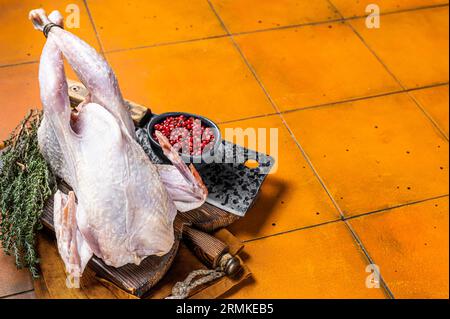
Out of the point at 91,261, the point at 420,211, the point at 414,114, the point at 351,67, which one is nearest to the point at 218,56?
the point at 351,67

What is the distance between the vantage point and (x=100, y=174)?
49.8 inches

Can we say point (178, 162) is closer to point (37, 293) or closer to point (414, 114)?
point (37, 293)

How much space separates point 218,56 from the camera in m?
2.35

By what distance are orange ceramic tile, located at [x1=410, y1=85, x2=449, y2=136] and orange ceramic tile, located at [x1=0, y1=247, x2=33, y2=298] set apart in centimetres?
161

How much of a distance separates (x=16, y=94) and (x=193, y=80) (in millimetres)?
690

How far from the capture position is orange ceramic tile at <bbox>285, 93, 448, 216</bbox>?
6.13 ft

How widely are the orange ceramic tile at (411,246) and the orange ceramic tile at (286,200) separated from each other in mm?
136

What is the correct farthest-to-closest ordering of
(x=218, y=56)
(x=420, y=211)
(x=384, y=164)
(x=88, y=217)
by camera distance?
1. (x=218, y=56)
2. (x=384, y=164)
3. (x=420, y=211)
4. (x=88, y=217)

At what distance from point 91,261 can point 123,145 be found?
327mm

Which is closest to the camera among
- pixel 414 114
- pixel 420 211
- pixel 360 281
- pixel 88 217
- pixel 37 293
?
pixel 88 217

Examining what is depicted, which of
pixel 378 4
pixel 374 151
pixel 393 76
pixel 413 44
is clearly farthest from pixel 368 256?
pixel 378 4

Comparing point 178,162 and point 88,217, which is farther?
point 178,162

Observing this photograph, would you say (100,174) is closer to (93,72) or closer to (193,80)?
(93,72)

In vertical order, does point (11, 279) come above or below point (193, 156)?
below
